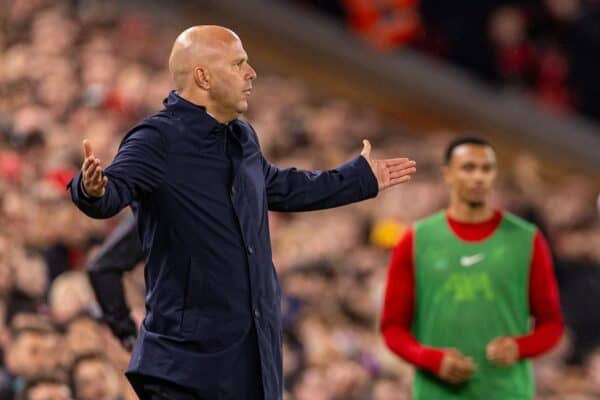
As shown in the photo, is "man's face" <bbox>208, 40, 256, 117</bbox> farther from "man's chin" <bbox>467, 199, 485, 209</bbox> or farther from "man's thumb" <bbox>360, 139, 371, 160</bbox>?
"man's chin" <bbox>467, 199, 485, 209</bbox>

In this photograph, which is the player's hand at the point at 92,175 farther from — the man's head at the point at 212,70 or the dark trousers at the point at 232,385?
the dark trousers at the point at 232,385

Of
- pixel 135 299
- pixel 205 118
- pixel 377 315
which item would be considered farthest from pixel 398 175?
pixel 377 315

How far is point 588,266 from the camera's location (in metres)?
12.4

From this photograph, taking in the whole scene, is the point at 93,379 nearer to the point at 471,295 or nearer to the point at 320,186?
the point at 471,295

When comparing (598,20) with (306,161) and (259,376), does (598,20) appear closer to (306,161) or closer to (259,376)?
(306,161)

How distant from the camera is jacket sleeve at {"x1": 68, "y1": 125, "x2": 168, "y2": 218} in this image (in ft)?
17.2

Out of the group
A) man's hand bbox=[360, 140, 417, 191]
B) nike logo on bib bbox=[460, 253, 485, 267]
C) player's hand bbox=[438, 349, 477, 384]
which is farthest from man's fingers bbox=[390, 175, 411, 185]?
nike logo on bib bbox=[460, 253, 485, 267]

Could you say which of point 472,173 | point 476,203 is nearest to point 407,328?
point 476,203

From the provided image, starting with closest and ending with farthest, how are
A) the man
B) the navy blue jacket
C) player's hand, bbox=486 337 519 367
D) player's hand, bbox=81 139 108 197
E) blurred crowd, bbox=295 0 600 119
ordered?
player's hand, bbox=81 139 108 197
the navy blue jacket
player's hand, bbox=486 337 519 367
the man
blurred crowd, bbox=295 0 600 119

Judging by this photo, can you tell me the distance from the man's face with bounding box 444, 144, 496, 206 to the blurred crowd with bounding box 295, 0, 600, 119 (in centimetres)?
833

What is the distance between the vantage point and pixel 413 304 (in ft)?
24.4

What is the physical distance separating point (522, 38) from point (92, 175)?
1110 centimetres

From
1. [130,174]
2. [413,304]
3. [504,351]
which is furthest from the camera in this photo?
[413,304]

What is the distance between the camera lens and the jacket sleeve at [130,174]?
525 centimetres
